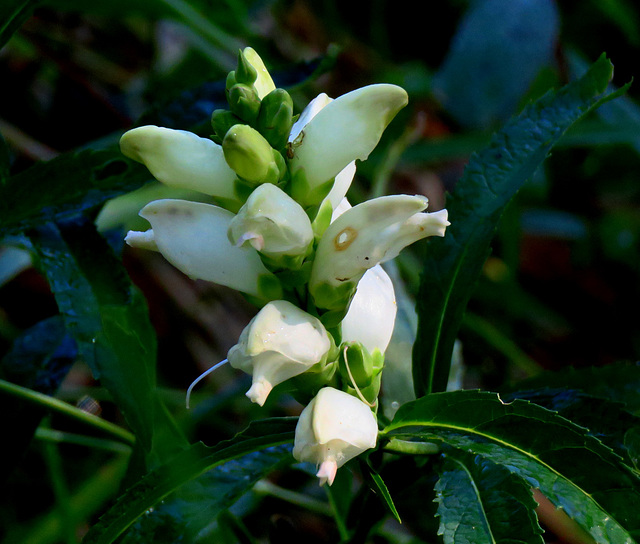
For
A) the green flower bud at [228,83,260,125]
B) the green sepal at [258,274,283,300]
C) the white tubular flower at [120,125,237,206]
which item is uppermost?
the green flower bud at [228,83,260,125]

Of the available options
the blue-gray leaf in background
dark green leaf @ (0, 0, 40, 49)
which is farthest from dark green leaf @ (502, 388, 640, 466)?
the blue-gray leaf in background

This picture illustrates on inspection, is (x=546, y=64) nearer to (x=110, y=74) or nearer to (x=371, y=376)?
(x=110, y=74)

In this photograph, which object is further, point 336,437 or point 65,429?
point 65,429

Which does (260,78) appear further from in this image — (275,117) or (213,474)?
(213,474)

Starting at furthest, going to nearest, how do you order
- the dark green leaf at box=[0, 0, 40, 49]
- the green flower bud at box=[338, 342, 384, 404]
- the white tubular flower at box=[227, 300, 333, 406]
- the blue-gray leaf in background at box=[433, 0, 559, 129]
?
the blue-gray leaf in background at box=[433, 0, 559, 129]
the dark green leaf at box=[0, 0, 40, 49]
the green flower bud at box=[338, 342, 384, 404]
the white tubular flower at box=[227, 300, 333, 406]

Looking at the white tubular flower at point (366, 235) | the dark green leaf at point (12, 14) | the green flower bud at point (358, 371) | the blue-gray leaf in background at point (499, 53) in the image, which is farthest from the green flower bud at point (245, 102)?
the blue-gray leaf in background at point (499, 53)

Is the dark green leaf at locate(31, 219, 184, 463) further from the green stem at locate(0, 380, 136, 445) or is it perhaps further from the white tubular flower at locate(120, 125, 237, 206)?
the white tubular flower at locate(120, 125, 237, 206)

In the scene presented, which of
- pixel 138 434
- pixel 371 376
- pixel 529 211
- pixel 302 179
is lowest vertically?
pixel 529 211

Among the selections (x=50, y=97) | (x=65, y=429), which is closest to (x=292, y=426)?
(x=65, y=429)
